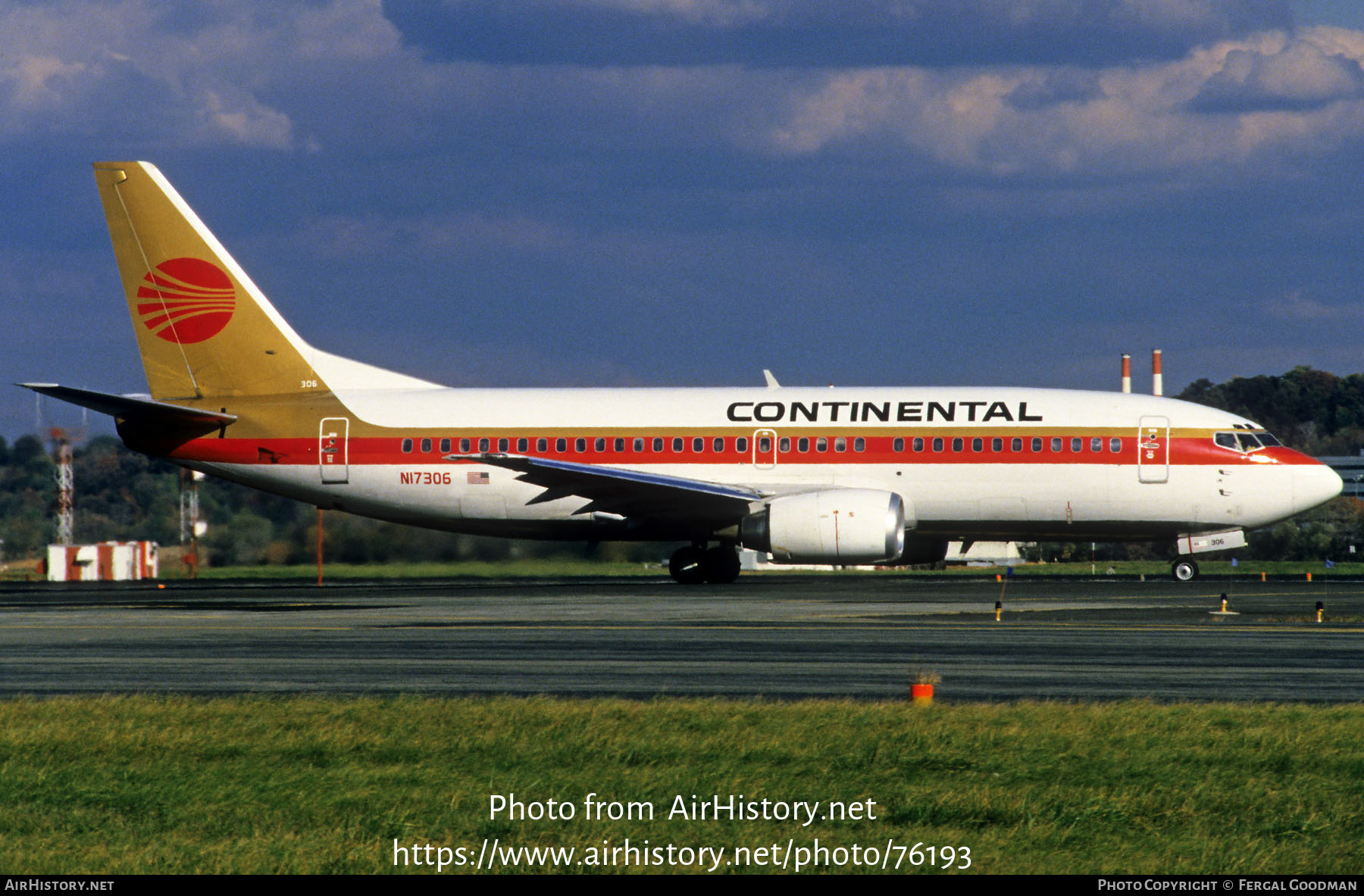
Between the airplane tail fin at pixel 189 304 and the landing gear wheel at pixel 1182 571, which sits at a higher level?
the airplane tail fin at pixel 189 304

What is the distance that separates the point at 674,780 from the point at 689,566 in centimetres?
2639

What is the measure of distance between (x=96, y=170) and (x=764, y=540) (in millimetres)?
18671

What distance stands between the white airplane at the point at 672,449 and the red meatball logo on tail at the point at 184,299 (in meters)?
0.04

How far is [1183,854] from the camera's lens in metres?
8.03

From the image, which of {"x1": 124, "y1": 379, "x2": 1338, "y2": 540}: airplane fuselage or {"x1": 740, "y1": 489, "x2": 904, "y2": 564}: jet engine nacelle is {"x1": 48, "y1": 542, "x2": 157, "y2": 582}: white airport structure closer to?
{"x1": 124, "y1": 379, "x2": 1338, "y2": 540}: airplane fuselage

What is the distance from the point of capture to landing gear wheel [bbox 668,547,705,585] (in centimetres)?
3625

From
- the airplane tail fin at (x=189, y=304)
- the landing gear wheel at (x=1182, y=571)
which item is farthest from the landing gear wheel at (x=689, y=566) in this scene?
the landing gear wheel at (x=1182, y=571)

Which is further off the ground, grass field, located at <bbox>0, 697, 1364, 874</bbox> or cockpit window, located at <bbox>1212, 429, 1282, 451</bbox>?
cockpit window, located at <bbox>1212, 429, 1282, 451</bbox>

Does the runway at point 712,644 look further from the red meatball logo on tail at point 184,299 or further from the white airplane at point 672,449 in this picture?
the red meatball logo on tail at point 184,299

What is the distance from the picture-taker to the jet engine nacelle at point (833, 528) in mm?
32188

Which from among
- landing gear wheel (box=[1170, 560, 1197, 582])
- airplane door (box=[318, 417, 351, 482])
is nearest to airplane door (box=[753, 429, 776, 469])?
landing gear wheel (box=[1170, 560, 1197, 582])

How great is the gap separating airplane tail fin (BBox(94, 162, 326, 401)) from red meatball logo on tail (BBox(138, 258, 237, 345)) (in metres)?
0.02

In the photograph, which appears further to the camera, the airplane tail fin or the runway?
the airplane tail fin
